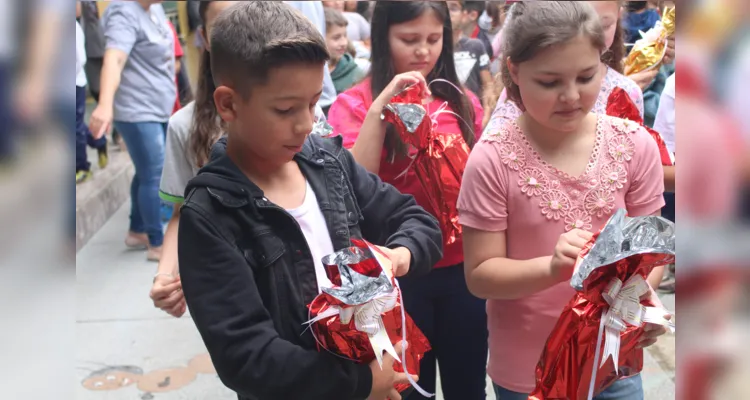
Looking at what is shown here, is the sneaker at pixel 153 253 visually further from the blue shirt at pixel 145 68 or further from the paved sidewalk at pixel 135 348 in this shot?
the blue shirt at pixel 145 68

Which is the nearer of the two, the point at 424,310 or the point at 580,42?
the point at 580,42

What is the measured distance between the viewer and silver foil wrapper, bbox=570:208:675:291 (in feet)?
3.59

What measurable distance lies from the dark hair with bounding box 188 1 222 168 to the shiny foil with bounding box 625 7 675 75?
161cm

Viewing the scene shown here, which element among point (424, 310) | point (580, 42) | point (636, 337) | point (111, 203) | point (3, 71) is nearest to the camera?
point (3, 71)

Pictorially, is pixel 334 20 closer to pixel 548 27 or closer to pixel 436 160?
pixel 436 160

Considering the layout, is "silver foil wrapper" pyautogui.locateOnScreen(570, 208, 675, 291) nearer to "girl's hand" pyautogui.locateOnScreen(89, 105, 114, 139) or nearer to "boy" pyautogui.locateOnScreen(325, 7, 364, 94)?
"girl's hand" pyautogui.locateOnScreen(89, 105, 114, 139)

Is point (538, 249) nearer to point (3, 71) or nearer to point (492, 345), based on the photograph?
point (492, 345)

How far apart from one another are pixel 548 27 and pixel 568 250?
48cm

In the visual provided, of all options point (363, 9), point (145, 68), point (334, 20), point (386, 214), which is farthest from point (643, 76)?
point (363, 9)

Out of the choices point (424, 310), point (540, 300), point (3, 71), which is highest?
point (3, 71)

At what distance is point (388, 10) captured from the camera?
2176mm

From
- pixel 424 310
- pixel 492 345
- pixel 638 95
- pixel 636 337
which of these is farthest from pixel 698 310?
pixel 638 95

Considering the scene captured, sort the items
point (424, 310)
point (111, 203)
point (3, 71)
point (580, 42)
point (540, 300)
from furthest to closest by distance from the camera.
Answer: point (111, 203) < point (424, 310) < point (540, 300) < point (580, 42) < point (3, 71)

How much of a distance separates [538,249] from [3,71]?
1.29 m
